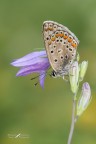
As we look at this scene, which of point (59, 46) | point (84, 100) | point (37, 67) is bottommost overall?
point (84, 100)

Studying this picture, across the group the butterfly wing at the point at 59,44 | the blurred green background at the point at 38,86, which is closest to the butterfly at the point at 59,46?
the butterfly wing at the point at 59,44

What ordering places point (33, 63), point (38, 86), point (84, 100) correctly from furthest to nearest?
point (38, 86)
point (33, 63)
point (84, 100)

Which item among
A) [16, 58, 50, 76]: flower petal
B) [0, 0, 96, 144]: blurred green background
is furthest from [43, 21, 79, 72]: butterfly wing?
[0, 0, 96, 144]: blurred green background

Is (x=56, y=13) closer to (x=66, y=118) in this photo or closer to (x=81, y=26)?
(x=81, y=26)

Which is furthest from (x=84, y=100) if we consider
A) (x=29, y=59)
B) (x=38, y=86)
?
(x=38, y=86)

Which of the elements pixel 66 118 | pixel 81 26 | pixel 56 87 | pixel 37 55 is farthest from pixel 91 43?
pixel 37 55

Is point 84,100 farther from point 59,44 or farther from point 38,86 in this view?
point 38,86
